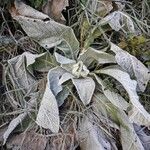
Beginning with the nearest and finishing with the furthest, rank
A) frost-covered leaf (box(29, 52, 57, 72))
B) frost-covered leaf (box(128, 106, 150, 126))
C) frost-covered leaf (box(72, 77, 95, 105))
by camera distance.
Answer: frost-covered leaf (box(128, 106, 150, 126)) < frost-covered leaf (box(72, 77, 95, 105)) < frost-covered leaf (box(29, 52, 57, 72))

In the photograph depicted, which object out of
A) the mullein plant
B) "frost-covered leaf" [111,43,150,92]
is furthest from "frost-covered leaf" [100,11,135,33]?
"frost-covered leaf" [111,43,150,92]

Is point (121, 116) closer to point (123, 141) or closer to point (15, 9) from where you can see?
point (123, 141)

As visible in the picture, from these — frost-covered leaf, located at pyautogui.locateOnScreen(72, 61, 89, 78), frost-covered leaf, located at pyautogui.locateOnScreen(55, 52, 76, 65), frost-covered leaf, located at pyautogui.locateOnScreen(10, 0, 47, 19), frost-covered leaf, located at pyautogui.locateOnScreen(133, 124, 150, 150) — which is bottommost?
frost-covered leaf, located at pyautogui.locateOnScreen(133, 124, 150, 150)

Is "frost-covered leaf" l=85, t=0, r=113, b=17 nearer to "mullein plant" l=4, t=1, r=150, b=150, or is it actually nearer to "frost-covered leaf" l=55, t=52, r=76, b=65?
"mullein plant" l=4, t=1, r=150, b=150

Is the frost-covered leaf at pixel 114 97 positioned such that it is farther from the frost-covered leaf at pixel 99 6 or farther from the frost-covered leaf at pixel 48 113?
the frost-covered leaf at pixel 99 6

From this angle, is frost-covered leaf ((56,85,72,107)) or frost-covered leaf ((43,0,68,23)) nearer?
frost-covered leaf ((56,85,72,107))

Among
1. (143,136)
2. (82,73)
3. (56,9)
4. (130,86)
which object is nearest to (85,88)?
(82,73)

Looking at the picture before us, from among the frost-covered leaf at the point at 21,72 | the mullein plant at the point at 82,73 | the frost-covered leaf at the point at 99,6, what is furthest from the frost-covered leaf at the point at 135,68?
the frost-covered leaf at the point at 21,72
